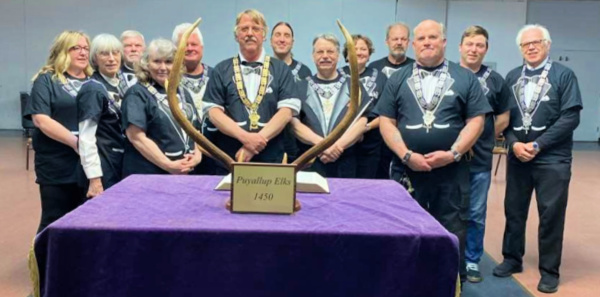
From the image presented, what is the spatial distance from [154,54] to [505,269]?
7.82ft

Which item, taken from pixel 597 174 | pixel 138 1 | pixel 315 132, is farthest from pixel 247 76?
pixel 138 1

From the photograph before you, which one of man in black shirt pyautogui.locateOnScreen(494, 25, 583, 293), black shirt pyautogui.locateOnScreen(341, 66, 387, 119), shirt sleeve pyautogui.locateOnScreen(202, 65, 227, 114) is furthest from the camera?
black shirt pyautogui.locateOnScreen(341, 66, 387, 119)

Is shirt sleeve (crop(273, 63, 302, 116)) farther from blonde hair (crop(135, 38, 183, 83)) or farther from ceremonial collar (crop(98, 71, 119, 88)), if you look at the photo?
ceremonial collar (crop(98, 71, 119, 88))

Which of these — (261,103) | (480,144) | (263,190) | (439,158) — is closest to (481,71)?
(480,144)

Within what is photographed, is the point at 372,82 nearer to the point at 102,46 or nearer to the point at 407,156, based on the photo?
the point at 407,156

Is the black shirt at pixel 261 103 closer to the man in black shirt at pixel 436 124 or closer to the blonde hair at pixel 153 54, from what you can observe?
the blonde hair at pixel 153 54

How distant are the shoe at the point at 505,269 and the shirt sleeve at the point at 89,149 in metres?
2.36

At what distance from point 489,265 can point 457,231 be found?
2.87 feet

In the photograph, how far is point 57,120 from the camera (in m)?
2.83

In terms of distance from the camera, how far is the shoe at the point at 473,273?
317cm

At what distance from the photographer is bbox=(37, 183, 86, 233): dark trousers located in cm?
291

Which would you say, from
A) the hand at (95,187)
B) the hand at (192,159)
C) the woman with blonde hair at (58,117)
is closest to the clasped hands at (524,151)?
the hand at (192,159)

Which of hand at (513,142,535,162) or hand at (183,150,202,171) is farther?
hand at (513,142,535,162)

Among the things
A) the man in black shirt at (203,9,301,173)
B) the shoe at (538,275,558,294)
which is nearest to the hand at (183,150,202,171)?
the man in black shirt at (203,9,301,173)
